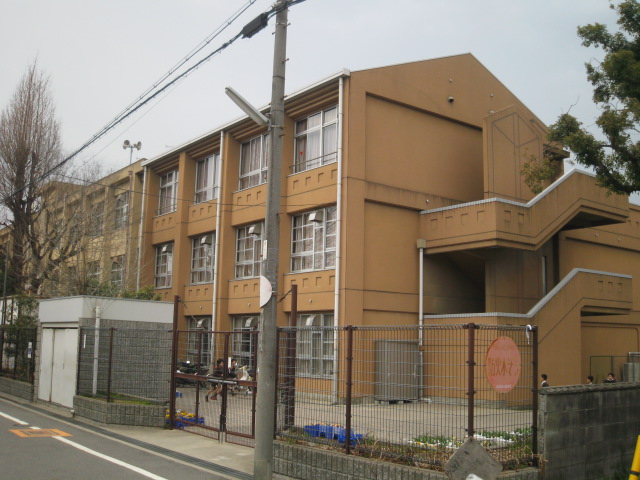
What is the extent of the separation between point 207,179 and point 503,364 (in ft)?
81.9

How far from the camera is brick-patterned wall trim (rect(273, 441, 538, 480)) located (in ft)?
26.5

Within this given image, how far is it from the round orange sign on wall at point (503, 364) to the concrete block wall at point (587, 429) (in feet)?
1.80

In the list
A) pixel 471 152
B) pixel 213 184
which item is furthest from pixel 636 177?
pixel 213 184

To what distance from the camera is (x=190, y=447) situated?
12.3 m

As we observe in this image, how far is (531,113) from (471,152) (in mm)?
3372

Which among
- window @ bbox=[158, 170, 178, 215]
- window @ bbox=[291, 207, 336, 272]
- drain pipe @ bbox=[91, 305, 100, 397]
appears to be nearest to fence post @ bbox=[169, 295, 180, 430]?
drain pipe @ bbox=[91, 305, 100, 397]

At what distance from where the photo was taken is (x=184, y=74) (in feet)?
47.4

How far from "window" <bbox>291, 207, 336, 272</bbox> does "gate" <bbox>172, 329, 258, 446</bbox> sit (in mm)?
8484

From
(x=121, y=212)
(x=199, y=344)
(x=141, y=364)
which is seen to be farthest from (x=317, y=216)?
(x=121, y=212)

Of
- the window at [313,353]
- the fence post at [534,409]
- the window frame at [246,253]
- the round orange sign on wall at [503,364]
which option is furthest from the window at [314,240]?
the round orange sign on wall at [503,364]

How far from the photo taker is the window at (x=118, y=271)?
3029cm

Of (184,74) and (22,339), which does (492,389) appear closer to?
(184,74)

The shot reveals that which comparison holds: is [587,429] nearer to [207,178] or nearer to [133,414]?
[133,414]

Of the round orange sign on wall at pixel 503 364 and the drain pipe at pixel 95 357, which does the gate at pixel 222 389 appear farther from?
the round orange sign on wall at pixel 503 364
